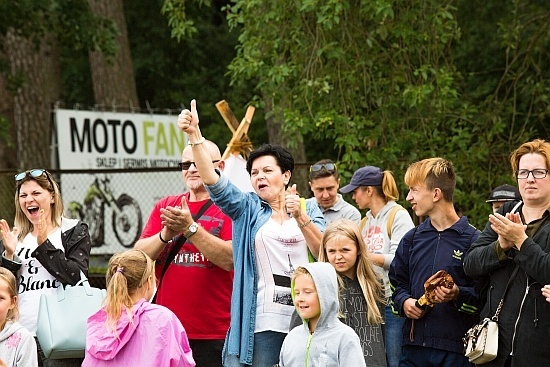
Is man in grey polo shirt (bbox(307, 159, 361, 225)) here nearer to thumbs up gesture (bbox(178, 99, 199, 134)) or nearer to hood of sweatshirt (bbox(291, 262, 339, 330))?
thumbs up gesture (bbox(178, 99, 199, 134))

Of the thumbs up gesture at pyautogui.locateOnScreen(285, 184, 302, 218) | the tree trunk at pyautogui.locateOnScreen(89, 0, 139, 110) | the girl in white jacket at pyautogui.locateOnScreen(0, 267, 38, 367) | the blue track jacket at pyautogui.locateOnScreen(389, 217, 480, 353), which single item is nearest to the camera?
the girl in white jacket at pyautogui.locateOnScreen(0, 267, 38, 367)

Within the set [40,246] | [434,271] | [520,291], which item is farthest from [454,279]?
[40,246]

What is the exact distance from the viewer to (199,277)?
21.6 feet

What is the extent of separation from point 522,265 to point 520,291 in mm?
220

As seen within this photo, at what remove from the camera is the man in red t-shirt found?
255 inches

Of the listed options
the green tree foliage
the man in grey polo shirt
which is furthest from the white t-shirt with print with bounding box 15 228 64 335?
the green tree foliage

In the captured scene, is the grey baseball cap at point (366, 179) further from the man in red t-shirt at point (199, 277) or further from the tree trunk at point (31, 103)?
the tree trunk at point (31, 103)

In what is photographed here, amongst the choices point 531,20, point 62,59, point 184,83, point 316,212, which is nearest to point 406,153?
point 531,20

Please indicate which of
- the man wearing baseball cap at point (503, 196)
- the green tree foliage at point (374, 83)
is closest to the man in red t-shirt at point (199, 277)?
the man wearing baseball cap at point (503, 196)

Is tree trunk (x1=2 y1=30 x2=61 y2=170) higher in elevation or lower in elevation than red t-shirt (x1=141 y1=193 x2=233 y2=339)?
higher

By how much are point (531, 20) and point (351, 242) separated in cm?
774

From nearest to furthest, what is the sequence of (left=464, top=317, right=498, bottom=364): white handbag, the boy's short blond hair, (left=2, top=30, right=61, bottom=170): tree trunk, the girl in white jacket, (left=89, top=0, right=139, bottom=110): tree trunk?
(left=464, top=317, right=498, bottom=364): white handbag → the girl in white jacket → the boy's short blond hair → (left=2, top=30, right=61, bottom=170): tree trunk → (left=89, top=0, right=139, bottom=110): tree trunk

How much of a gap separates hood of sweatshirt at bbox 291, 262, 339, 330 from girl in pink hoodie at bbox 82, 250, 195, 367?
2.29 feet

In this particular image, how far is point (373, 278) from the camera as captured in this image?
20.8 ft
